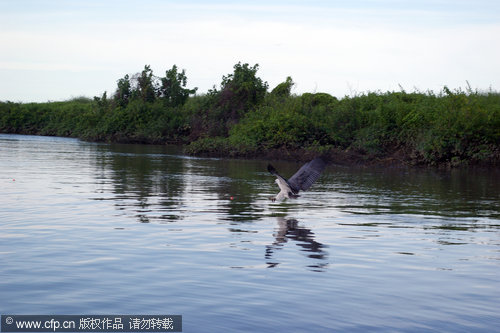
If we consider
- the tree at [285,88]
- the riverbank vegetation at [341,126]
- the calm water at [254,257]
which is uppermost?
the tree at [285,88]

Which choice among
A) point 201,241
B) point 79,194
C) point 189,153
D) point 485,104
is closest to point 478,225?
point 201,241

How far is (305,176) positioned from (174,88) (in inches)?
2448

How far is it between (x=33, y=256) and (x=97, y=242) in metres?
1.54

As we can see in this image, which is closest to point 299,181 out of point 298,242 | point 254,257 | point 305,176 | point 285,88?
point 305,176

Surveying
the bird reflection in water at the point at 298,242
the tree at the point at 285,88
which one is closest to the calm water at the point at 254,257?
the bird reflection in water at the point at 298,242

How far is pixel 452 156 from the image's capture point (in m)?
37.0

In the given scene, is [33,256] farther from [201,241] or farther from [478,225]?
[478,225]

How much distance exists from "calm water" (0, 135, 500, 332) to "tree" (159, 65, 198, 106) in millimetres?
54104

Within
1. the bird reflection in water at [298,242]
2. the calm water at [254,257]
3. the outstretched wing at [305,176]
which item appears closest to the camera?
the calm water at [254,257]

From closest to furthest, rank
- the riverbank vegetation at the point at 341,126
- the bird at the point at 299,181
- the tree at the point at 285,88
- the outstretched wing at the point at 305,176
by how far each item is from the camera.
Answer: the bird at the point at 299,181 → the outstretched wing at the point at 305,176 → the riverbank vegetation at the point at 341,126 → the tree at the point at 285,88

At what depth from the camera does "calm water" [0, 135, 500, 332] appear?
8.09 m

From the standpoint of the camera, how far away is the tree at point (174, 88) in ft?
250

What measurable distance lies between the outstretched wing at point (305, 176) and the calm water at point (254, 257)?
0.89 meters

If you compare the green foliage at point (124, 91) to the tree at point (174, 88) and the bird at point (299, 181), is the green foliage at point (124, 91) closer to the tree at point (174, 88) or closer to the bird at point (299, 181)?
the tree at point (174, 88)
